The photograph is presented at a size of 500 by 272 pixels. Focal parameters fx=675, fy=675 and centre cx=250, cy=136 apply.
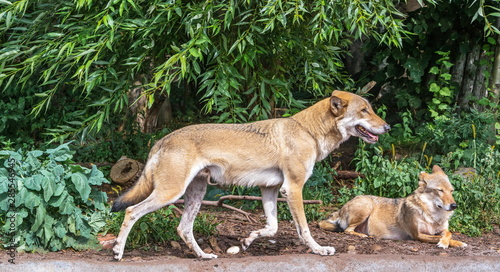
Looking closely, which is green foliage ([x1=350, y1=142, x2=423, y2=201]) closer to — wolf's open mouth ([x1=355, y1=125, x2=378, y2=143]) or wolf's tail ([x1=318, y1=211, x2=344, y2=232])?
wolf's tail ([x1=318, y1=211, x2=344, y2=232])

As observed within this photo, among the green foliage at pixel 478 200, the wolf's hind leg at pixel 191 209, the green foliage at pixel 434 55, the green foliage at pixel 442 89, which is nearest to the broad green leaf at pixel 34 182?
the wolf's hind leg at pixel 191 209

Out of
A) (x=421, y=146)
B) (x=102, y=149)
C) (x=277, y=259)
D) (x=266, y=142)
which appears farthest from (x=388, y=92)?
(x=277, y=259)

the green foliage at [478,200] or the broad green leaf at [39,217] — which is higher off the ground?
the green foliage at [478,200]

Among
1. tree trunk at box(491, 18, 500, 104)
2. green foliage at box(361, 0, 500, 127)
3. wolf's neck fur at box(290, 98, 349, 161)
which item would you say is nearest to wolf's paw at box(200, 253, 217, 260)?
wolf's neck fur at box(290, 98, 349, 161)

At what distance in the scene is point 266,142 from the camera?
23.4ft

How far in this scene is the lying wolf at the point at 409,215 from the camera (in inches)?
316

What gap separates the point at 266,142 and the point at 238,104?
2.96 meters

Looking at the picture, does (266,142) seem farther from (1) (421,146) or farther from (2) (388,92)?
(2) (388,92)

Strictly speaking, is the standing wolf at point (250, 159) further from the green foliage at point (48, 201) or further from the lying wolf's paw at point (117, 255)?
the green foliage at point (48, 201)

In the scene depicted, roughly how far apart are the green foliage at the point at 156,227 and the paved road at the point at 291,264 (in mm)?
946

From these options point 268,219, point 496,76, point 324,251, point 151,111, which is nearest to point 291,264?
point 324,251

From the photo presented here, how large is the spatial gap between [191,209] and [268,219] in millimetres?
830

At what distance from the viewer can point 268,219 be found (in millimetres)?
7238

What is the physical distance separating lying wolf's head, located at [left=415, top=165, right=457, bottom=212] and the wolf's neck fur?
1.56 metres
